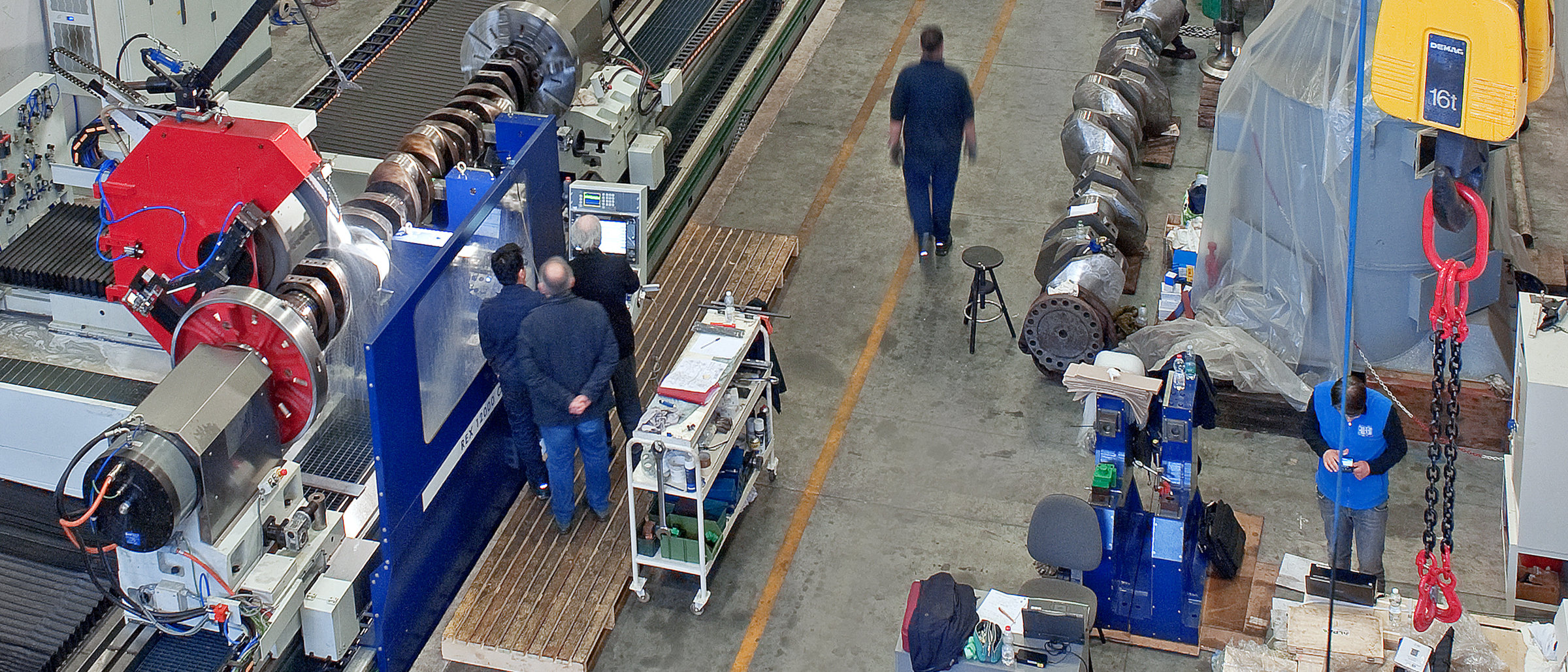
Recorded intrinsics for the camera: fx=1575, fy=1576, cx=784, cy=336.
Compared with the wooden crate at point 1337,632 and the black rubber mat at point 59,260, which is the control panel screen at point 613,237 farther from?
the wooden crate at point 1337,632

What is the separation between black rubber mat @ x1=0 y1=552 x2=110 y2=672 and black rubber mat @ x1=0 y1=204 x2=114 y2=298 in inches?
55.6

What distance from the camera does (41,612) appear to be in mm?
6062

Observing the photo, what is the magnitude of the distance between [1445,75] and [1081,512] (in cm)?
207

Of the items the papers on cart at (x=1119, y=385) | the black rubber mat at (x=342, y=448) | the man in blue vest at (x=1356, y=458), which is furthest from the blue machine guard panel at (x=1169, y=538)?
the black rubber mat at (x=342, y=448)

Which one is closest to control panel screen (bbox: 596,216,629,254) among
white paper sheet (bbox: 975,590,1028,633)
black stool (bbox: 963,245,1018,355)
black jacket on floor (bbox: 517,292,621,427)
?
black jacket on floor (bbox: 517,292,621,427)

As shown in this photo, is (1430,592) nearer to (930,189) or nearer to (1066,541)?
(1066,541)

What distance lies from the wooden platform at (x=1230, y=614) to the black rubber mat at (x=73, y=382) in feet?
14.2

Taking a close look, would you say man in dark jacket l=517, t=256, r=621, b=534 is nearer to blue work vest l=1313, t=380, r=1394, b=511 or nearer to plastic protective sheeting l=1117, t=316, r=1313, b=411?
plastic protective sheeting l=1117, t=316, r=1313, b=411

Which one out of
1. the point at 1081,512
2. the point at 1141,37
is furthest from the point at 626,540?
the point at 1141,37

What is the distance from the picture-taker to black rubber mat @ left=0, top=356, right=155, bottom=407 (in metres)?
6.86

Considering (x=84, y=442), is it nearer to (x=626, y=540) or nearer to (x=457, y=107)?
(x=626, y=540)

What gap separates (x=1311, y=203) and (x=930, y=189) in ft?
7.86

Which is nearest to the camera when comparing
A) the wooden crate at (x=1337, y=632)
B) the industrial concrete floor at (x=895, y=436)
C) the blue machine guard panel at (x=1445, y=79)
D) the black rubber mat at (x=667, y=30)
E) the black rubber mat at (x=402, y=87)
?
the blue machine guard panel at (x=1445, y=79)

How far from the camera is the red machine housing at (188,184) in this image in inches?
261
